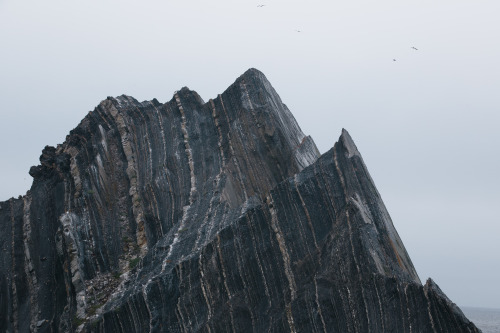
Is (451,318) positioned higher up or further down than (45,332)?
further down

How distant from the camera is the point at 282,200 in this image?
84.3 feet

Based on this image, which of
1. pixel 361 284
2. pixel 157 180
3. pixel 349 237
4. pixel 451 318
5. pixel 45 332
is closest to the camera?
pixel 451 318

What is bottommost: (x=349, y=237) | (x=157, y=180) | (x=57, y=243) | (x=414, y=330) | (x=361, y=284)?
(x=414, y=330)

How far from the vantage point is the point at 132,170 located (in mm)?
33656

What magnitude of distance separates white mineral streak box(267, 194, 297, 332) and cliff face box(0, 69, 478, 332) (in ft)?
0.15

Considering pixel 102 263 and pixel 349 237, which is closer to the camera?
pixel 349 237

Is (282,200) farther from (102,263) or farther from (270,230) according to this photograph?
(102,263)

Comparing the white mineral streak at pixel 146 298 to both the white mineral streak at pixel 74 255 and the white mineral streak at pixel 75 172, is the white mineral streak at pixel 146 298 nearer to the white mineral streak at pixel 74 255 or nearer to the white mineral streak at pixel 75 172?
the white mineral streak at pixel 74 255

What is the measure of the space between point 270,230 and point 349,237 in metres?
3.78

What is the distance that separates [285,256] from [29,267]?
1630 cm

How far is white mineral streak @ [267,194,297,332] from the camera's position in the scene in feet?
74.1

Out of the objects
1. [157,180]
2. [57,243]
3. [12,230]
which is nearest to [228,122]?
[157,180]

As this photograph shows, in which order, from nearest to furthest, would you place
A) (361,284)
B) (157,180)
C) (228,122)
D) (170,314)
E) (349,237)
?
(361,284)
(349,237)
(170,314)
(157,180)
(228,122)

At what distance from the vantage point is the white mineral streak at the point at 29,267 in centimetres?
3015
